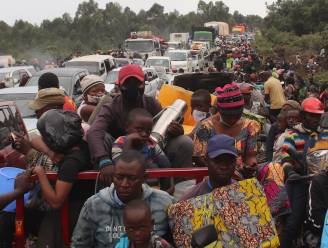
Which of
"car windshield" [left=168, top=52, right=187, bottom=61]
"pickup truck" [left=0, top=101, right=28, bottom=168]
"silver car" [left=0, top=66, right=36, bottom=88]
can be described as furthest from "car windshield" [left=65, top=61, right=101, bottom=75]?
"pickup truck" [left=0, top=101, right=28, bottom=168]

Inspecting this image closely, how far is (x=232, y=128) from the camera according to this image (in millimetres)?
4402

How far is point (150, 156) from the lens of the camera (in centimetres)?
376

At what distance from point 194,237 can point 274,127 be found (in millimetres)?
4646

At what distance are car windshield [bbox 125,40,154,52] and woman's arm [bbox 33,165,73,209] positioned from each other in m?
31.2

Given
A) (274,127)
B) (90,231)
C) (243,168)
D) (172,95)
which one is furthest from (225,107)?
(172,95)

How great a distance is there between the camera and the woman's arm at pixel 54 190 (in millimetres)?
3379

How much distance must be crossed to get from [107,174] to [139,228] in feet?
2.11

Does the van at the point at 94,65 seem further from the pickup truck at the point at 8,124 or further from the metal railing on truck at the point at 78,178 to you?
the metal railing on truck at the point at 78,178

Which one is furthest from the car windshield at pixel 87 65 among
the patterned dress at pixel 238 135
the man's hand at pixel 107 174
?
the man's hand at pixel 107 174

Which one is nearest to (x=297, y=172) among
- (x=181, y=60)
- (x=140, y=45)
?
(x=181, y=60)

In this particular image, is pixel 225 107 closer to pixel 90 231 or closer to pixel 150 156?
pixel 150 156

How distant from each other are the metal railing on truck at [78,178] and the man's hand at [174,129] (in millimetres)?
798

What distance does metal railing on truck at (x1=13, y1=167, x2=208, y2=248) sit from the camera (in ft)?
11.4

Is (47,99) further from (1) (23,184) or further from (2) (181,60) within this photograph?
(2) (181,60)
